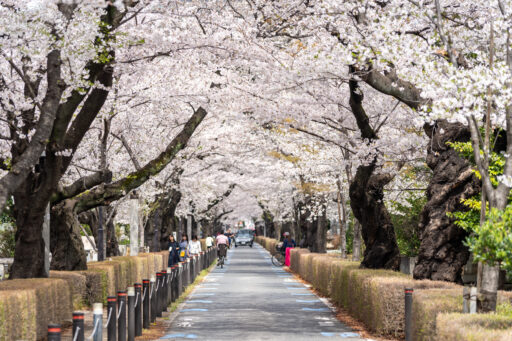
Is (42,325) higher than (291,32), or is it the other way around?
(291,32)

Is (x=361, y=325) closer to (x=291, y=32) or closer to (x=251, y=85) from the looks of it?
(x=291, y=32)

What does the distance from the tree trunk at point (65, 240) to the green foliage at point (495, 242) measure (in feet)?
43.1

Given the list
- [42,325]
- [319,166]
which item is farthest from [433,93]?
[319,166]

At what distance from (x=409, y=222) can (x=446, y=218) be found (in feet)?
50.2

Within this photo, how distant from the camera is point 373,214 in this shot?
61.6ft

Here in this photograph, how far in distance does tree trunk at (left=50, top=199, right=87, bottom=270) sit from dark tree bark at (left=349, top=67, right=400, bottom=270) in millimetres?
6978

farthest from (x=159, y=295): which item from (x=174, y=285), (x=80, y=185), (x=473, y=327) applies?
(x=473, y=327)

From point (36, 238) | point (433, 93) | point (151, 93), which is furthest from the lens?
point (151, 93)

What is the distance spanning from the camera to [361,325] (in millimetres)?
14961

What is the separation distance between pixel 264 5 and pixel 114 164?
11977 mm

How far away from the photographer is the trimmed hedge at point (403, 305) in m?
6.96

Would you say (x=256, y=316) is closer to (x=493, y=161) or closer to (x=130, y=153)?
(x=130, y=153)

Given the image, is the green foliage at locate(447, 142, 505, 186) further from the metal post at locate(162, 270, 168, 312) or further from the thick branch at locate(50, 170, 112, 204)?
the metal post at locate(162, 270, 168, 312)

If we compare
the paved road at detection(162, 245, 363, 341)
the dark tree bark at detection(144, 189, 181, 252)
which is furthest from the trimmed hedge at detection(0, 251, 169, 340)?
the dark tree bark at detection(144, 189, 181, 252)
